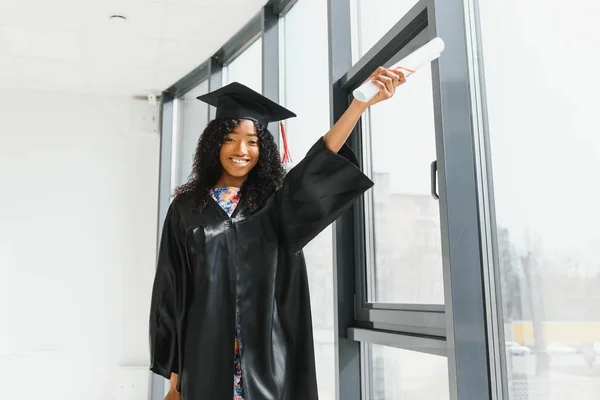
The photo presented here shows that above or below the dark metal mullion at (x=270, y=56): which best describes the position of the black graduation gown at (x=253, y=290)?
below

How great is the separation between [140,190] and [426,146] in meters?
3.00

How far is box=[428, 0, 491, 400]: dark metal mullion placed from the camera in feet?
4.00

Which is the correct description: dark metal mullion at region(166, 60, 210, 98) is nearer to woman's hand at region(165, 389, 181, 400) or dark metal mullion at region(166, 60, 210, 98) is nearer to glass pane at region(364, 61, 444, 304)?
glass pane at region(364, 61, 444, 304)

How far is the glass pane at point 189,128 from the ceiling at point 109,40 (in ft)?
0.66

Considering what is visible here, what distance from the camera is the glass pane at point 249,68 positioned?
3170mm

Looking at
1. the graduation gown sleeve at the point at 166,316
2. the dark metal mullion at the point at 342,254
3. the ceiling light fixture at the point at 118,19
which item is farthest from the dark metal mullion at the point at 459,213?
the ceiling light fixture at the point at 118,19

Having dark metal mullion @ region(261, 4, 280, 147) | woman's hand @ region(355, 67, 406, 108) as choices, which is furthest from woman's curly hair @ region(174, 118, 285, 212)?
dark metal mullion @ region(261, 4, 280, 147)

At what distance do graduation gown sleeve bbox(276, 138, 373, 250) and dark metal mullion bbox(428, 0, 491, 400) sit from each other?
0.68ft

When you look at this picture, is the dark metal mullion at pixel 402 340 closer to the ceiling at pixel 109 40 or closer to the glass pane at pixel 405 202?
the glass pane at pixel 405 202

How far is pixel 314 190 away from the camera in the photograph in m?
1.41

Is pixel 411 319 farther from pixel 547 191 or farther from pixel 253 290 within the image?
pixel 547 191

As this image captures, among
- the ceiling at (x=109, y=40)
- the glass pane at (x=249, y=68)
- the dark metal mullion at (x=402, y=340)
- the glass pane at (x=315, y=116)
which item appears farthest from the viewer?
the glass pane at (x=249, y=68)

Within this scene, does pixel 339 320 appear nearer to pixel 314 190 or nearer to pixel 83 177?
pixel 314 190

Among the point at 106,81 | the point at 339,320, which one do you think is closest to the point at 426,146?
the point at 339,320
